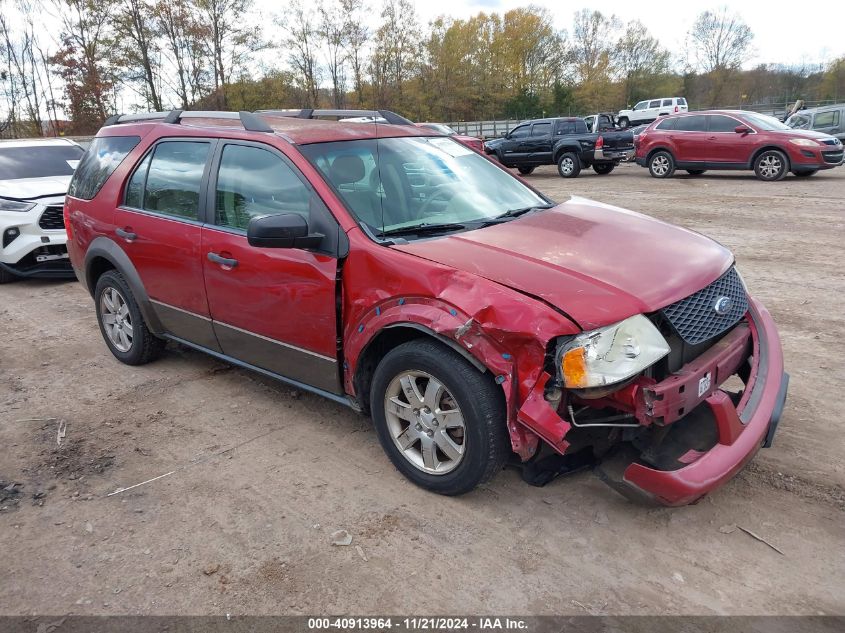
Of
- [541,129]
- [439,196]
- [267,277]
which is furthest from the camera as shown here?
[541,129]

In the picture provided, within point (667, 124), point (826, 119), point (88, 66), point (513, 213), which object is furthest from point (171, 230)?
point (88, 66)

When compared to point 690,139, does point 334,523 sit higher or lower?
lower

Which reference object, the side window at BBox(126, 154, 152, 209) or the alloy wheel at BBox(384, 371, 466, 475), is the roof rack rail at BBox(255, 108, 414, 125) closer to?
the side window at BBox(126, 154, 152, 209)

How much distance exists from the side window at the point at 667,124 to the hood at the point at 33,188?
1436 centimetres

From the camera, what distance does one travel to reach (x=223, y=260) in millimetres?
3949

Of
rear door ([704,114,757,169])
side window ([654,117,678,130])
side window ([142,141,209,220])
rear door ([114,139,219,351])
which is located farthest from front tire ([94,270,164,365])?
side window ([654,117,678,130])

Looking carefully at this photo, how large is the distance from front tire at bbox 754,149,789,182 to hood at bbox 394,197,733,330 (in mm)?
13791

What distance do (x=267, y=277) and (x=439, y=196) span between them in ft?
3.62

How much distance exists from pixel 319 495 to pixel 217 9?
131 feet

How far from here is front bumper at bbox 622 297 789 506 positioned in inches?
106

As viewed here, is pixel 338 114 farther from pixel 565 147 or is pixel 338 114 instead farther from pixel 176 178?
pixel 565 147

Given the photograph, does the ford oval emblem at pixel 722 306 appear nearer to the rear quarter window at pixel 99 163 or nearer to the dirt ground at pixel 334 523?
the dirt ground at pixel 334 523

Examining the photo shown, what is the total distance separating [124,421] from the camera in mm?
4281

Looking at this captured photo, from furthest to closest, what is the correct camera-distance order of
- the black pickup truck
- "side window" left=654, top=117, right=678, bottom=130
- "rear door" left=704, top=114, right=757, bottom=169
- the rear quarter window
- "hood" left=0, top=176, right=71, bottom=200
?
the black pickup truck < "side window" left=654, top=117, right=678, bottom=130 < "rear door" left=704, top=114, right=757, bottom=169 < "hood" left=0, top=176, right=71, bottom=200 < the rear quarter window
